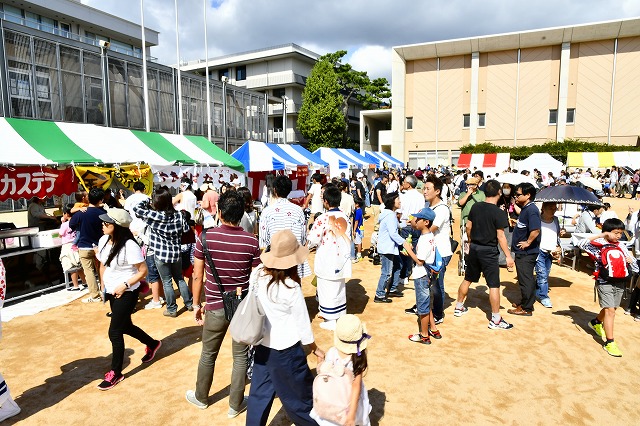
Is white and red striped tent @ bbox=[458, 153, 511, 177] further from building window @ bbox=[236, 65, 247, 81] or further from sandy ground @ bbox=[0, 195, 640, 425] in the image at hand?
sandy ground @ bbox=[0, 195, 640, 425]

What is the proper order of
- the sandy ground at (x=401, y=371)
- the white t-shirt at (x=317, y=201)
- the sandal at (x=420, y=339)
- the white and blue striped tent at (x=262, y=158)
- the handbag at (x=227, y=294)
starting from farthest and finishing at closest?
the white and blue striped tent at (x=262, y=158), the white t-shirt at (x=317, y=201), the sandal at (x=420, y=339), the sandy ground at (x=401, y=371), the handbag at (x=227, y=294)

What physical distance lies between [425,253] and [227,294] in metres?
2.39

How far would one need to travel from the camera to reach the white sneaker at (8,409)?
3250 mm

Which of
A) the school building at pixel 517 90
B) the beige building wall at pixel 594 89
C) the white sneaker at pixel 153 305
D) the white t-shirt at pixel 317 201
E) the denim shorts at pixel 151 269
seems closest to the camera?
the denim shorts at pixel 151 269

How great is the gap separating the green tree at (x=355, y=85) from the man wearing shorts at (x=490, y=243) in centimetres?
3125

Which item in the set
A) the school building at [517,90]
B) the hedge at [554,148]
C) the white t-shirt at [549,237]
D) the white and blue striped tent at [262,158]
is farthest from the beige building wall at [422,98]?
the white t-shirt at [549,237]

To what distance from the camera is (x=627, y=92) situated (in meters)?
29.3

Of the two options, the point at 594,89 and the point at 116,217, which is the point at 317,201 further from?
the point at 594,89

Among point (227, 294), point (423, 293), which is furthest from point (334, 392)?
point (423, 293)

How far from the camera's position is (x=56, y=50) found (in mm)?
14320

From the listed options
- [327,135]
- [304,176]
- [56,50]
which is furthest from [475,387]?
[327,135]

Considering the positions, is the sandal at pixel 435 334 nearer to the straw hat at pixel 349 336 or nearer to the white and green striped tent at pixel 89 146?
the straw hat at pixel 349 336

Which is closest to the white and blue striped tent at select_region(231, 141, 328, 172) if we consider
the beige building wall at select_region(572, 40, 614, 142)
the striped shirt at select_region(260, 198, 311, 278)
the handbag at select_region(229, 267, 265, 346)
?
the striped shirt at select_region(260, 198, 311, 278)

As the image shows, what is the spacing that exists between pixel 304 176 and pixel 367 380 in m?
11.4
